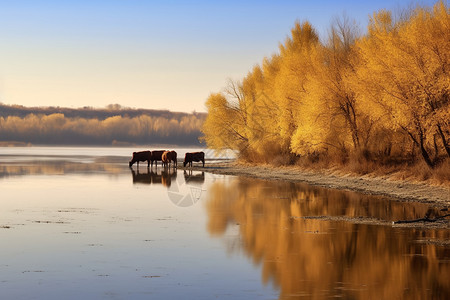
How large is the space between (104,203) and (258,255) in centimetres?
1132

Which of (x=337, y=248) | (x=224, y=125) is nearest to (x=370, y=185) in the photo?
(x=337, y=248)

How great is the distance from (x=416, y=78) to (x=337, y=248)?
14.9 metres

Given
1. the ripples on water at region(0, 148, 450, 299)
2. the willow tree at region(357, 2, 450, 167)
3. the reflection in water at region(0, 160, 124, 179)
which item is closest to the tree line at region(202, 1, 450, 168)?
the willow tree at region(357, 2, 450, 167)

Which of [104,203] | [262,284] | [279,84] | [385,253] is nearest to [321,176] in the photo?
[279,84]

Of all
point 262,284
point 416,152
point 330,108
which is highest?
point 330,108

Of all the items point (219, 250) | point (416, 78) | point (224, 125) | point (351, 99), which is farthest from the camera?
point (224, 125)

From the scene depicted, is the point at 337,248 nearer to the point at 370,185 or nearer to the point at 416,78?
the point at 416,78

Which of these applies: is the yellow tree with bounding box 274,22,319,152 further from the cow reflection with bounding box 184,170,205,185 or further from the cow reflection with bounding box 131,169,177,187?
the cow reflection with bounding box 131,169,177,187

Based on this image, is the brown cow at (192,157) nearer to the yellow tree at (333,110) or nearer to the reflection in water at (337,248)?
the yellow tree at (333,110)

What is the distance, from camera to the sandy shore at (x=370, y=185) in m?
23.0

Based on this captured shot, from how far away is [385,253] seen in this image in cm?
1212

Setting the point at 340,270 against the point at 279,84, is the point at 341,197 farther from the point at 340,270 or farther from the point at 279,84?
the point at 279,84

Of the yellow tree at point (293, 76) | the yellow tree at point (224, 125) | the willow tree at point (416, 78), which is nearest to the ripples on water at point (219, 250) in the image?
the willow tree at point (416, 78)

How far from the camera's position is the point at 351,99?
1367 inches
